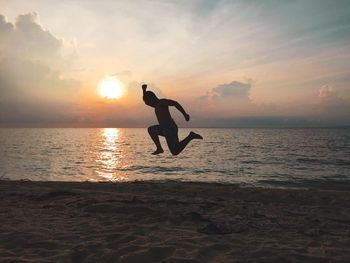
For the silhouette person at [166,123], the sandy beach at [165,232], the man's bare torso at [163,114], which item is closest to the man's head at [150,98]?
the silhouette person at [166,123]

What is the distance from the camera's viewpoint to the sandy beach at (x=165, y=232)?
6262 mm

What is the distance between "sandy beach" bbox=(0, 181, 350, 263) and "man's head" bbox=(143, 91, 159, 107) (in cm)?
272

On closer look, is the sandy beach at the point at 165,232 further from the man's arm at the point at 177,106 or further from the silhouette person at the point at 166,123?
the man's arm at the point at 177,106

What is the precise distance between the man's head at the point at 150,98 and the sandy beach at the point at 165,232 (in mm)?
2723

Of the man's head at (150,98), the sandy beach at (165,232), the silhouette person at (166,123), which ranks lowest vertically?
the sandy beach at (165,232)

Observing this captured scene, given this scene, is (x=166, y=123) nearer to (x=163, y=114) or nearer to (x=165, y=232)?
(x=163, y=114)

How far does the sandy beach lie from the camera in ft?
20.5

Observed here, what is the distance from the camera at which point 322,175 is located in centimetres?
2823

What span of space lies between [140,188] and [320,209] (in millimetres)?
8543

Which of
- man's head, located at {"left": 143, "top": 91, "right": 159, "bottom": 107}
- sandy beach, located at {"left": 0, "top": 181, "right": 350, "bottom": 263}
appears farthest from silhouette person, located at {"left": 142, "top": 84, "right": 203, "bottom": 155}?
sandy beach, located at {"left": 0, "top": 181, "right": 350, "bottom": 263}

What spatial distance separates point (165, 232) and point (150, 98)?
2.86 meters

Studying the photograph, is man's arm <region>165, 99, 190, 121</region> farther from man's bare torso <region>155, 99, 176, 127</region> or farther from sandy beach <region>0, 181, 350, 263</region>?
sandy beach <region>0, 181, 350, 263</region>

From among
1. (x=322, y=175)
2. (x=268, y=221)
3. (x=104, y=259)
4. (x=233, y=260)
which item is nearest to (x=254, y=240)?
(x=233, y=260)

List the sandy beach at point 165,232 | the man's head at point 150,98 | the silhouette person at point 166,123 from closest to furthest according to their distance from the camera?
the sandy beach at point 165,232 < the man's head at point 150,98 < the silhouette person at point 166,123
